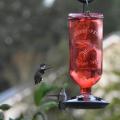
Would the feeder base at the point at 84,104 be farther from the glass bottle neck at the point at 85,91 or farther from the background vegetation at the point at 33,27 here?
the background vegetation at the point at 33,27

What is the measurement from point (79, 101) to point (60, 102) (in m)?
0.12

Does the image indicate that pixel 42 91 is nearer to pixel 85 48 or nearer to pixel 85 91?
pixel 85 91

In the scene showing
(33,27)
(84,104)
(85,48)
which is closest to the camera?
(84,104)

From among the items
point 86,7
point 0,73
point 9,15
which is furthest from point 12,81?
point 86,7

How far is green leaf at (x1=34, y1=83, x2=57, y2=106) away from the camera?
195 inches

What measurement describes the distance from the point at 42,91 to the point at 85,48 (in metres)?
0.40

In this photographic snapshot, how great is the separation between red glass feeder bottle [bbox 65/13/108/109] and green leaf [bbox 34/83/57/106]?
18cm

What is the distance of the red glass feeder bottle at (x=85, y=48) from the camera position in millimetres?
4922

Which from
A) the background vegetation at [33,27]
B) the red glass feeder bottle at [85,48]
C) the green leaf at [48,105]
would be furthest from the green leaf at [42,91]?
the background vegetation at [33,27]

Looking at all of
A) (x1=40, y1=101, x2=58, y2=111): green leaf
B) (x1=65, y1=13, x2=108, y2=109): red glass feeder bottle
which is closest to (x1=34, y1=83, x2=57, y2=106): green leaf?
(x1=40, y1=101, x2=58, y2=111): green leaf

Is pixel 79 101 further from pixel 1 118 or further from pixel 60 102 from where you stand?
pixel 1 118

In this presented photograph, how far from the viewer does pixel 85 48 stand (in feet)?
16.3

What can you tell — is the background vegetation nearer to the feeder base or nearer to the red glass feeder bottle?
the red glass feeder bottle

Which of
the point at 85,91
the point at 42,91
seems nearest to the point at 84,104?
the point at 85,91
